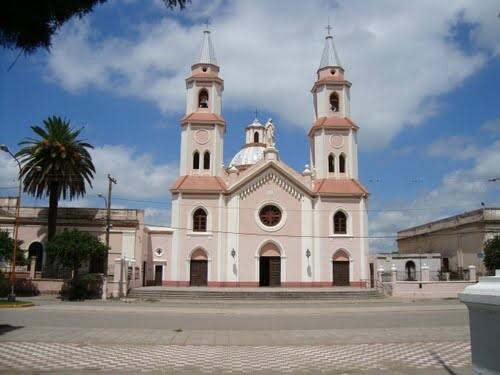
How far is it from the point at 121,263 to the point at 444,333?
24168mm

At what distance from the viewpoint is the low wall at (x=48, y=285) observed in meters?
34.1

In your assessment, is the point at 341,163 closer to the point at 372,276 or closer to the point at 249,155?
the point at 372,276

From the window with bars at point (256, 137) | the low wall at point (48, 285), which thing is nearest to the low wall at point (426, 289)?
the low wall at point (48, 285)

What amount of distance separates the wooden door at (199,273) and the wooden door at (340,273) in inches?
431

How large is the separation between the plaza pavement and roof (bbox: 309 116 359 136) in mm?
26434

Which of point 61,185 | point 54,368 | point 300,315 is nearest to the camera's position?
point 54,368

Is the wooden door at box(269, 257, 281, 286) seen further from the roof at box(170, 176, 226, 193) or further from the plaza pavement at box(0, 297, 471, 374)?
the plaza pavement at box(0, 297, 471, 374)

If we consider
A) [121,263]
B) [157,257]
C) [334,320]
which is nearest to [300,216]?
[157,257]

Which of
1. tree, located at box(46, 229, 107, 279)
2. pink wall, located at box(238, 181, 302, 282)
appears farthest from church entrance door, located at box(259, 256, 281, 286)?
tree, located at box(46, 229, 107, 279)

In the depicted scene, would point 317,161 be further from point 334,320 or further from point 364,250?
point 334,320

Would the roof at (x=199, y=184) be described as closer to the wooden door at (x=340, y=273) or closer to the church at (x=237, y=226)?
the church at (x=237, y=226)

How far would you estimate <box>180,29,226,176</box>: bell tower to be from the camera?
145 feet

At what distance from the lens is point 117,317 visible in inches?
793

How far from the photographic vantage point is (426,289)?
35.5 m
